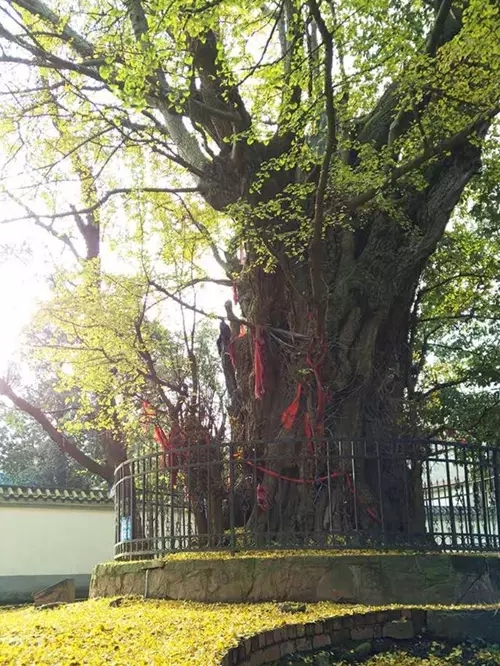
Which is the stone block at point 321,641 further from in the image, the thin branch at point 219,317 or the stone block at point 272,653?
the thin branch at point 219,317

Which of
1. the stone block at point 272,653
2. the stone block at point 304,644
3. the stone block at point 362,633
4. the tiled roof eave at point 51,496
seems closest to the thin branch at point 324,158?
the stone block at point 362,633

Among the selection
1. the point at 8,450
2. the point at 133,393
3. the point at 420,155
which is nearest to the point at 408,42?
the point at 420,155

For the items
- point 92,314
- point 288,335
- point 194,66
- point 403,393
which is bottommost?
point 403,393

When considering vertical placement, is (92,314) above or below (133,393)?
above

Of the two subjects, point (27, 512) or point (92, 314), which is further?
point (27, 512)

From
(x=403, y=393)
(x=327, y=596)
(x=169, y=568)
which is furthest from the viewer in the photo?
(x=403, y=393)

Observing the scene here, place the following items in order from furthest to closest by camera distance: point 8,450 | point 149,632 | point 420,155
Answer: point 8,450
point 420,155
point 149,632

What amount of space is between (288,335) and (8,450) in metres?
21.0

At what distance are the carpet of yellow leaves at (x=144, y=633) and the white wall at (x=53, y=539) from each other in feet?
36.6

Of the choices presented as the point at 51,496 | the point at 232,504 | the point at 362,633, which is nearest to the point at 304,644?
the point at 362,633

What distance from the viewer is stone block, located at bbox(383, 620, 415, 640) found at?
553 centimetres

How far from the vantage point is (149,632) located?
478cm

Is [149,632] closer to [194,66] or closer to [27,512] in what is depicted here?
[194,66]

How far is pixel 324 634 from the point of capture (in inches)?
202
